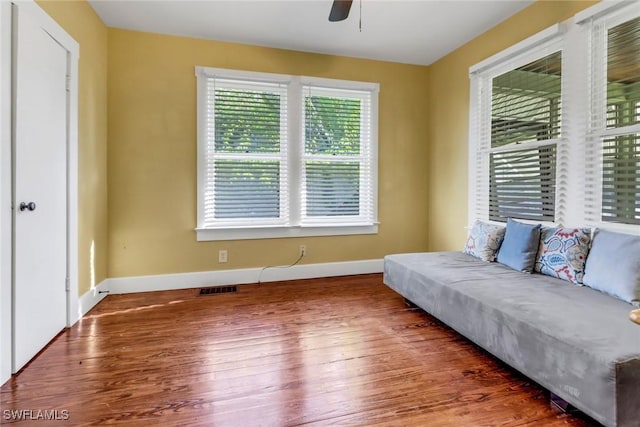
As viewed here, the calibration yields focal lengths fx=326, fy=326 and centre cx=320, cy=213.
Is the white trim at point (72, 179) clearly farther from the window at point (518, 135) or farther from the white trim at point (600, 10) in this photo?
the white trim at point (600, 10)

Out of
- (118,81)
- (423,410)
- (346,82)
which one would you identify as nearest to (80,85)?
(118,81)

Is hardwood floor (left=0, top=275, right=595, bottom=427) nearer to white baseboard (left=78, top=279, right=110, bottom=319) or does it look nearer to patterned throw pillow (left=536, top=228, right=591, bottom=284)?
white baseboard (left=78, top=279, right=110, bottom=319)

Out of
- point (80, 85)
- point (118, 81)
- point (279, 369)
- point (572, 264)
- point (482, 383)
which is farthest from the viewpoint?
point (118, 81)

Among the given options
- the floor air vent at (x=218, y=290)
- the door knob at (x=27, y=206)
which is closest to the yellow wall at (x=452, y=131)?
the floor air vent at (x=218, y=290)

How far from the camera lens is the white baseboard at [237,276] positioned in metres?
3.27

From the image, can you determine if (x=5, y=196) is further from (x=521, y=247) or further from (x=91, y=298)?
(x=521, y=247)

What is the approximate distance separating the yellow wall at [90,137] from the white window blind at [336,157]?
1961 mm

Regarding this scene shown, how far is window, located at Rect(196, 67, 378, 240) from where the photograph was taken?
135 inches

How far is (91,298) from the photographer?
2.82 metres

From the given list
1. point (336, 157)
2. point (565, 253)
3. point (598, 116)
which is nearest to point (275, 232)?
point (336, 157)

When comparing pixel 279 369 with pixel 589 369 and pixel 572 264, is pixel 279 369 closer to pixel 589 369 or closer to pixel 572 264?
pixel 589 369

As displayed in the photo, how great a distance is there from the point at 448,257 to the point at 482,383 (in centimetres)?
132

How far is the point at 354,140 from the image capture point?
12.7 ft

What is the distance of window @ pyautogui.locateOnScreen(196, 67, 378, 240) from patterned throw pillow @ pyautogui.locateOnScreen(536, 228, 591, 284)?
6.23 ft
